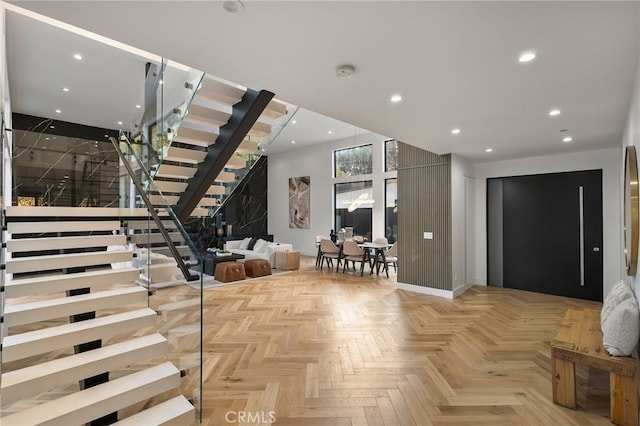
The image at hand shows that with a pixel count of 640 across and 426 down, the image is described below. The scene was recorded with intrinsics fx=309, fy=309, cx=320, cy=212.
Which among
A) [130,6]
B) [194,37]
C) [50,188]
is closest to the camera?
[130,6]

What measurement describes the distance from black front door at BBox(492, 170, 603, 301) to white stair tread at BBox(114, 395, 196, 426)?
618 centimetres

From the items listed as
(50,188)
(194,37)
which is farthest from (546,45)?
(50,188)

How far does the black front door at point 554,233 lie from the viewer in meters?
5.29

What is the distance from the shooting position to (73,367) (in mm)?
2152

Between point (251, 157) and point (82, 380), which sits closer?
point (82, 380)

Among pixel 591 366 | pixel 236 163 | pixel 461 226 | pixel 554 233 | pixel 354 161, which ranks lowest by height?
pixel 591 366

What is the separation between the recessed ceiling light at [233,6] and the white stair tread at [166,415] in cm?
261

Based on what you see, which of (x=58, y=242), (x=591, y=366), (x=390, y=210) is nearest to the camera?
(x=591, y=366)

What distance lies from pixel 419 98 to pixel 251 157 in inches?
133

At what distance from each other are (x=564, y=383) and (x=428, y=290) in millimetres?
3392

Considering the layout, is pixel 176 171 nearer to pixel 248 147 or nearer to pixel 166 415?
pixel 248 147

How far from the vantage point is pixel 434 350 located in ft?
11.1

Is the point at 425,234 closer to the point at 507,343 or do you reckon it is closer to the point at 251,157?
the point at 507,343

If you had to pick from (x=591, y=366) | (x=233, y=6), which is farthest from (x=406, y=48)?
(x=591, y=366)
